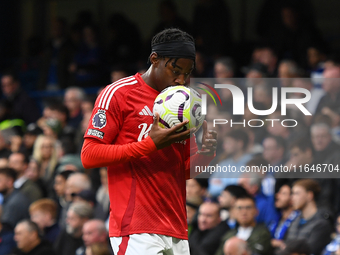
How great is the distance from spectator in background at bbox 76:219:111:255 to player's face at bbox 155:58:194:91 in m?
3.18

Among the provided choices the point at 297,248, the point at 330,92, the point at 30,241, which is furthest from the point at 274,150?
the point at 30,241

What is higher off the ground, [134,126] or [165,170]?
[134,126]

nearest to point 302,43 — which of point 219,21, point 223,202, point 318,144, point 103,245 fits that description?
point 219,21

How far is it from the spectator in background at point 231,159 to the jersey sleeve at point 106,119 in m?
3.30

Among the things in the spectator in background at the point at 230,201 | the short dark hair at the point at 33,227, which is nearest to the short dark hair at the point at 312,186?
the spectator in background at the point at 230,201

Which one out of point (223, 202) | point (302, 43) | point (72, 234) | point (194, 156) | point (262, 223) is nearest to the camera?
point (194, 156)

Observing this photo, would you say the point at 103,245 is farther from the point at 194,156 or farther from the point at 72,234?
the point at 194,156

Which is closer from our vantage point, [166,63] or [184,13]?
[166,63]

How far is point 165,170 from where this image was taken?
3.54 m

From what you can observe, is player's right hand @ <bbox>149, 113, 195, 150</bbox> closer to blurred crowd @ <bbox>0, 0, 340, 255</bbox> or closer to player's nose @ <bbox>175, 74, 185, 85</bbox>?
player's nose @ <bbox>175, 74, 185, 85</bbox>

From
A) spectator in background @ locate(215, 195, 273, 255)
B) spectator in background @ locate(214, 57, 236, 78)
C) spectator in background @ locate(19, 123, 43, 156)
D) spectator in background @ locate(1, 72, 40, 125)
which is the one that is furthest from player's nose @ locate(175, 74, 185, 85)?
spectator in background @ locate(1, 72, 40, 125)

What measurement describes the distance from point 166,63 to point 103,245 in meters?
3.34

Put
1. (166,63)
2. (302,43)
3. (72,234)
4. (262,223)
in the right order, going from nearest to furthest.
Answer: (166,63), (262,223), (72,234), (302,43)

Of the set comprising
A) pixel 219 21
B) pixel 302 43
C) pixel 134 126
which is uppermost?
pixel 219 21
